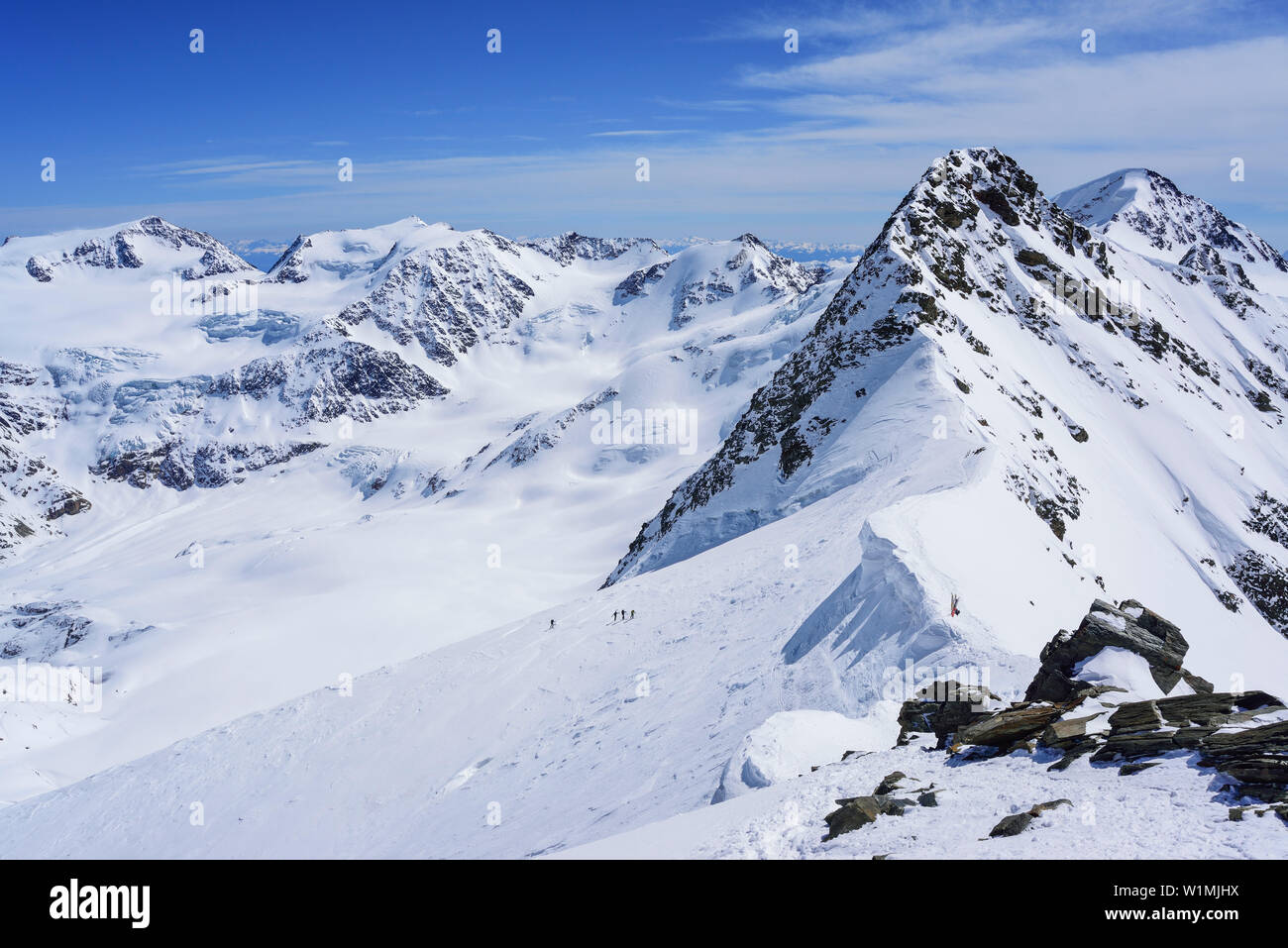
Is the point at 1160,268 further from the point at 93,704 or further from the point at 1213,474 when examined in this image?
the point at 93,704

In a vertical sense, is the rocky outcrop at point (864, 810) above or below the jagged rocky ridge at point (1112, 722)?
below

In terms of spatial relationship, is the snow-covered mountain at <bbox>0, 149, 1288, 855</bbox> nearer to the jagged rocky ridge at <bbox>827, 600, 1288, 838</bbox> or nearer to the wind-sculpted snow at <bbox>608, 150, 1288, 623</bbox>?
the jagged rocky ridge at <bbox>827, 600, 1288, 838</bbox>

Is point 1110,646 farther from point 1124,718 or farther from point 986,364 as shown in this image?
point 986,364

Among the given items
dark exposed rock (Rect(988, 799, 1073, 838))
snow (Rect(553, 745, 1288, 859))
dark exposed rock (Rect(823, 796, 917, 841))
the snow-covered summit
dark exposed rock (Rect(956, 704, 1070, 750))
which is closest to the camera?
snow (Rect(553, 745, 1288, 859))

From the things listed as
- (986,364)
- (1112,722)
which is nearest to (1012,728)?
(1112,722)

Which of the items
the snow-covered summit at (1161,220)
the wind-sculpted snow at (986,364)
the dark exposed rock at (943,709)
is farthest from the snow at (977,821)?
the snow-covered summit at (1161,220)

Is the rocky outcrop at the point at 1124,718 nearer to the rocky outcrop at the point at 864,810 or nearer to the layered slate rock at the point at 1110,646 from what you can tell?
the layered slate rock at the point at 1110,646

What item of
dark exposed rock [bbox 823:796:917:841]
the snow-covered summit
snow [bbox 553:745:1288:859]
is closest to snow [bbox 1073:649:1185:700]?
snow [bbox 553:745:1288:859]

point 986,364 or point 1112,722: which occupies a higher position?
point 986,364
